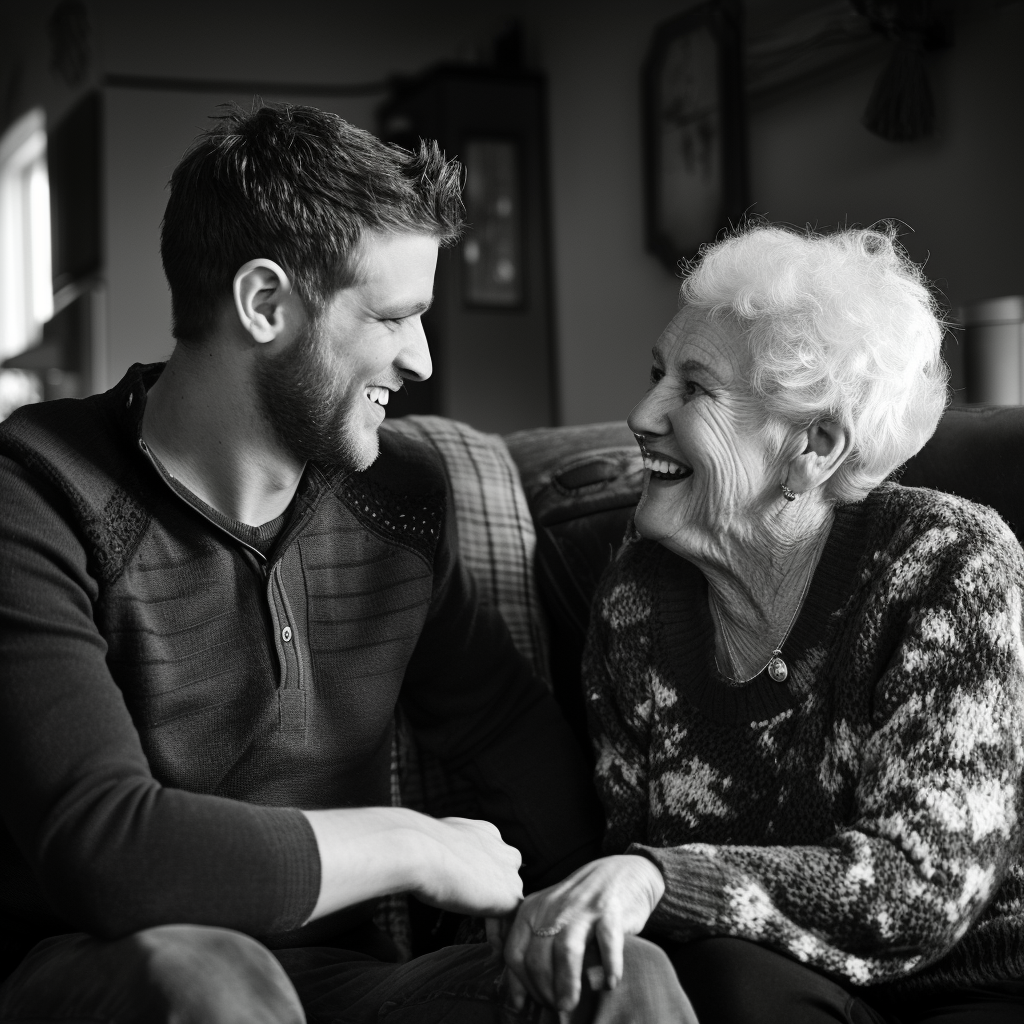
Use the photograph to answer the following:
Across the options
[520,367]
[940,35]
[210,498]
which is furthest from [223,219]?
[520,367]

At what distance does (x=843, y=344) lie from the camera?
4.62ft

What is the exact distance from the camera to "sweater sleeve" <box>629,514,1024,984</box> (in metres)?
1.18

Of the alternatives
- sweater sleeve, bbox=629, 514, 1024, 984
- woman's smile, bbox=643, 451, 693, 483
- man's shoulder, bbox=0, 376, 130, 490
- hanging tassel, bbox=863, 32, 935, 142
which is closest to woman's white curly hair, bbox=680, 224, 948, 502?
woman's smile, bbox=643, 451, 693, 483

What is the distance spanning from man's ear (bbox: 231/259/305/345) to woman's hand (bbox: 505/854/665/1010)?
65cm

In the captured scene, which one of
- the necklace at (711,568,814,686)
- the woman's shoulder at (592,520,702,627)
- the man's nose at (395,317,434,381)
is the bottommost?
the necklace at (711,568,814,686)

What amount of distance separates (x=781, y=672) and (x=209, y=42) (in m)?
5.73

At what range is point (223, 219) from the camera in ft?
4.49

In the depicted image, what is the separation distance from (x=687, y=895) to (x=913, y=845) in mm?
214

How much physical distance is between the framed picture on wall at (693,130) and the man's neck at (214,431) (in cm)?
287

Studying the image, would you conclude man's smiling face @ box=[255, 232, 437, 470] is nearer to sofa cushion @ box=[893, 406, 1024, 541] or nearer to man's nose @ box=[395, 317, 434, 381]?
man's nose @ box=[395, 317, 434, 381]

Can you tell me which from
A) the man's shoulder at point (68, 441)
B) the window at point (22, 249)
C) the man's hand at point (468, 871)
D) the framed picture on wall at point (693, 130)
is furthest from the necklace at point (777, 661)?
the window at point (22, 249)

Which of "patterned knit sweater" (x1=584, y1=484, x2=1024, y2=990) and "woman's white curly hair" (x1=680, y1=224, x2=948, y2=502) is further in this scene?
"woman's white curly hair" (x1=680, y1=224, x2=948, y2=502)

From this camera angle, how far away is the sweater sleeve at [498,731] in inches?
60.8

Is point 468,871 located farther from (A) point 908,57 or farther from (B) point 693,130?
(B) point 693,130
